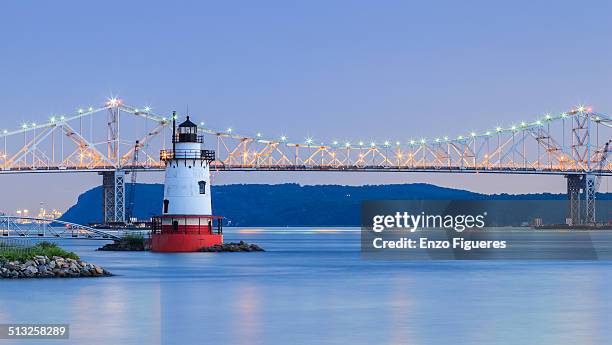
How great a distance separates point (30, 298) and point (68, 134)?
292 feet

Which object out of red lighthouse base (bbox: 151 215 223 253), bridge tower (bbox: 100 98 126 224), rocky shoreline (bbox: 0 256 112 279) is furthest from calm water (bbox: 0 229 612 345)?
bridge tower (bbox: 100 98 126 224)

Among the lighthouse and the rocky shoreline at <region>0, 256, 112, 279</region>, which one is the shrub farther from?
the lighthouse

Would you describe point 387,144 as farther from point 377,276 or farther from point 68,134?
point 377,276

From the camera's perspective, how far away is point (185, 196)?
142 ft

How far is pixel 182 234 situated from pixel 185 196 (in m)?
1.50

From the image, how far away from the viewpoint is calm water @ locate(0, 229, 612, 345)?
58.2 feet

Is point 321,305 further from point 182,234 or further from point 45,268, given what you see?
point 182,234

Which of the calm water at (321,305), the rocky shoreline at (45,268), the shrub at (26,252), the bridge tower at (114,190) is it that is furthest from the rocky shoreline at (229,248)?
the bridge tower at (114,190)

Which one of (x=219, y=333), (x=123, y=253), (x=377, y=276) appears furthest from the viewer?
(x=123, y=253)

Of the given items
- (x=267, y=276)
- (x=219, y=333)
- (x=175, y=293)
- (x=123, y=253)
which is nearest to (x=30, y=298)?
(x=175, y=293)

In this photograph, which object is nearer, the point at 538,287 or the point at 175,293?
the point at 175,293

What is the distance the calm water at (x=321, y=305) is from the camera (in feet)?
58.2

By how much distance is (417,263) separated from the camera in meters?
41.7

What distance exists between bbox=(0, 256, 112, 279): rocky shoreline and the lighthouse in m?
13.2
